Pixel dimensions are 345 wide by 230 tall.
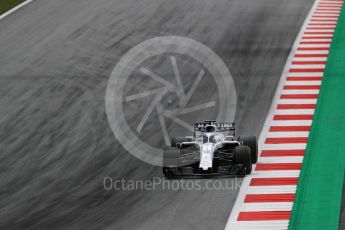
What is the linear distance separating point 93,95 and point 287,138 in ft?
23.9

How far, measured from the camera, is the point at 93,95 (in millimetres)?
28500

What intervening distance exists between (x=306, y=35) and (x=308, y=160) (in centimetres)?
1320

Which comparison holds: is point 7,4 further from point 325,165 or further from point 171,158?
point 325,165

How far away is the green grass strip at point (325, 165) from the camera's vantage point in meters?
18.9

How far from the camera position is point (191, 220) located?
1894 centimetres

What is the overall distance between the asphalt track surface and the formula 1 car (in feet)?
1.79

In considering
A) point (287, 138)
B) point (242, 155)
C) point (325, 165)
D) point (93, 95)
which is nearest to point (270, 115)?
point (287, 138)

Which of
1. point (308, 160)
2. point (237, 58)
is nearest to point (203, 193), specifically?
point (308, 160)

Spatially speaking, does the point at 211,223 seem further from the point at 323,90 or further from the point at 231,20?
the point at 231,20

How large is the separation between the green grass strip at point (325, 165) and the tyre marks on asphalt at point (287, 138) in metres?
0.23

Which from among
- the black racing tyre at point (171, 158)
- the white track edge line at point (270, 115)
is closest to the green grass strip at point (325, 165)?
the white track edge line at point (270, 115)

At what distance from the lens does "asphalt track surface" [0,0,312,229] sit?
1989cm

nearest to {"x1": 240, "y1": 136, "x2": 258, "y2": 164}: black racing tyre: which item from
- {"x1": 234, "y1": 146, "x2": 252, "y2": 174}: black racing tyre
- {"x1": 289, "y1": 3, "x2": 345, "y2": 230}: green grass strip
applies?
{"x1": 234, "y1": 146, "x2": 252, "y2": 174}: black racing tyre

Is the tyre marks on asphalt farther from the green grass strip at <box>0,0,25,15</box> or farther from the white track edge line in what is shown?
the green grass strip at <box>0,0,25,15</box>
